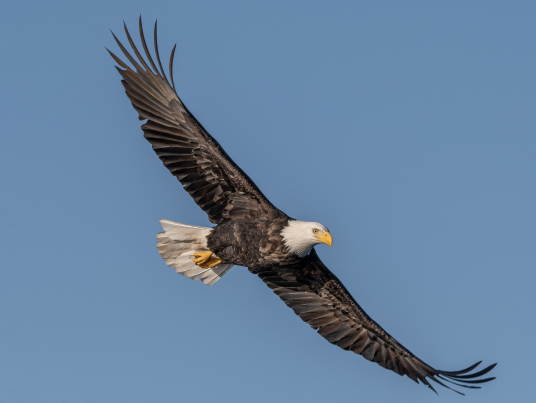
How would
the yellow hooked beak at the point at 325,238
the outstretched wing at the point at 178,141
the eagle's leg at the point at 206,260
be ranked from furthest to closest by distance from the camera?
the eagle's leg at the point at 206,260 < the outstretched wing at the point at 178,141 < the yellow hooked beak at the point at 325,238

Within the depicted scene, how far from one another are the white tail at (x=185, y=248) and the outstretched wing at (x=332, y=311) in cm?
78

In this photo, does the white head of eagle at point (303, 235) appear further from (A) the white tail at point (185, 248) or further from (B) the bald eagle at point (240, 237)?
(A) the white tail at point (185, 248)

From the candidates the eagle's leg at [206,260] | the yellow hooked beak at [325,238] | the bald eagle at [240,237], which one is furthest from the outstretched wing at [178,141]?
the yellow hooked beak at [325,238]

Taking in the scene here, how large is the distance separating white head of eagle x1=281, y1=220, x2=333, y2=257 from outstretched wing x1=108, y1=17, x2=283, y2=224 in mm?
889

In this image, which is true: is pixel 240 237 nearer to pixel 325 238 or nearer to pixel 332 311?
pixel 325 238

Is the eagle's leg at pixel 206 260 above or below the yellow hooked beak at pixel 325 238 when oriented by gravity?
below

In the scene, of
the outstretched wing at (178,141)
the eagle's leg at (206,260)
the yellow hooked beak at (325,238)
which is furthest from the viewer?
the eagle's leg at (206,260)

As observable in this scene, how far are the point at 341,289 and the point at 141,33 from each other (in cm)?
473

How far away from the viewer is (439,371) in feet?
42.2

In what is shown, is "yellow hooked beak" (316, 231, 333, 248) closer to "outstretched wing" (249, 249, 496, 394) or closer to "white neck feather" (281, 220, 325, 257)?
"white neck feather" (281, 220, 325, 257)

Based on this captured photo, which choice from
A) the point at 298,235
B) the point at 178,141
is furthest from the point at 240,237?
the point at 178,141

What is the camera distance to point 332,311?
13945mm

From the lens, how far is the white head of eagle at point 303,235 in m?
12.2

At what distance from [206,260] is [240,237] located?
105 cm
